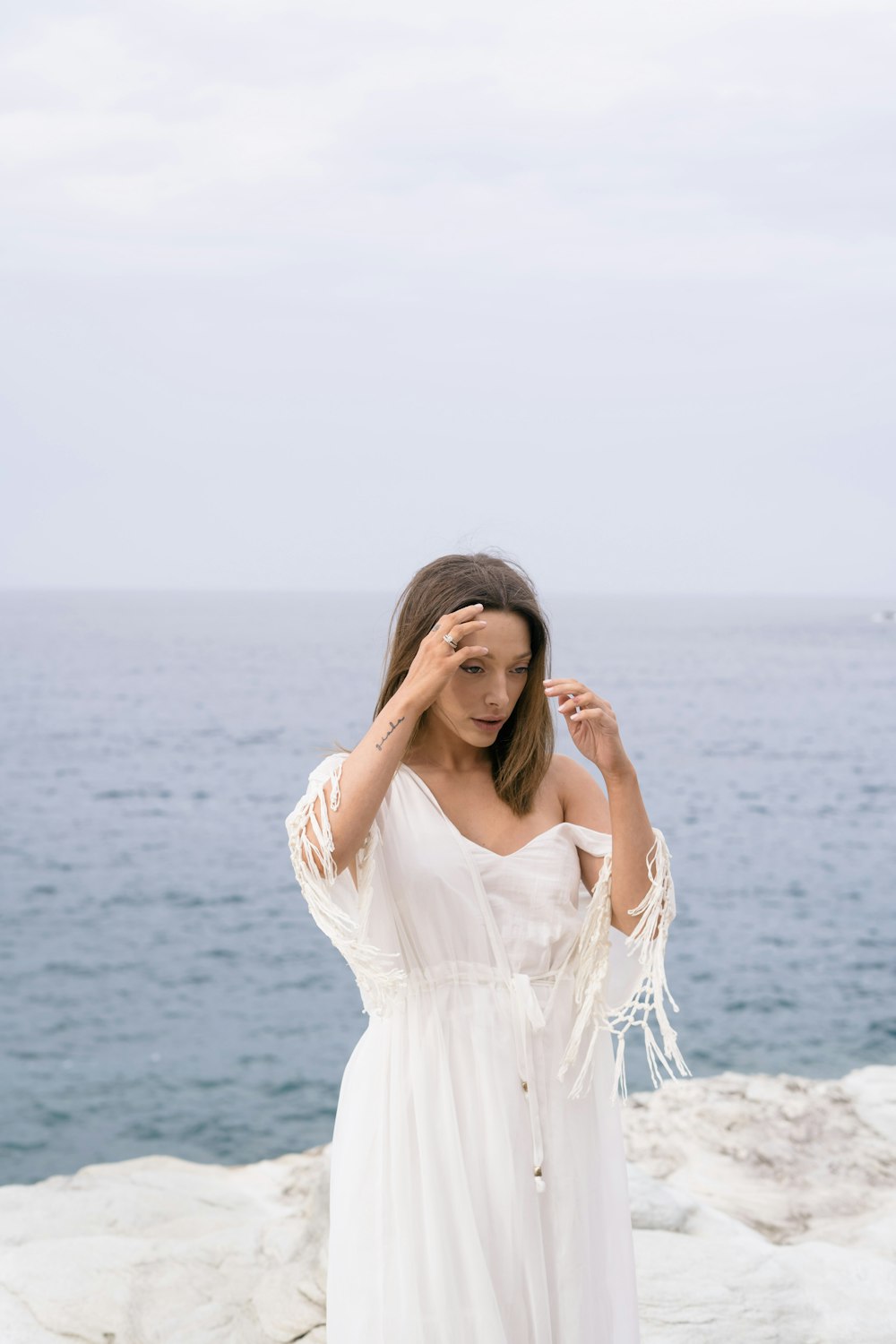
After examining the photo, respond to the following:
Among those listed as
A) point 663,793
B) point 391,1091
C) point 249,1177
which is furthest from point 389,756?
point 663,793

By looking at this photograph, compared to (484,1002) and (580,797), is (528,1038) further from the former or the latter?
(580,797)

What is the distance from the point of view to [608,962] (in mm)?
3510

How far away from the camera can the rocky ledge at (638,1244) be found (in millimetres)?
5305

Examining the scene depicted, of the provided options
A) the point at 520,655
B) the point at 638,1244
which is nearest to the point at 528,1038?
the point at 520,655

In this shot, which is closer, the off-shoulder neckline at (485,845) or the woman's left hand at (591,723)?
the woman's left hand at (591,723)

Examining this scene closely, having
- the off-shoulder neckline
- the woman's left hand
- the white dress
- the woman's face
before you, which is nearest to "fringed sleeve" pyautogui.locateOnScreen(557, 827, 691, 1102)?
the white dress

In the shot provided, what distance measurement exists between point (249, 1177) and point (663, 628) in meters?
152

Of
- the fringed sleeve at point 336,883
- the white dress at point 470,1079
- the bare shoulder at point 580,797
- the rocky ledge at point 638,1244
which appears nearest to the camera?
the fringed sleeve at point 336,883

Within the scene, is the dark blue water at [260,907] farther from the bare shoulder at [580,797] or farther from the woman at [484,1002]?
the bare shoulder at [580,797]

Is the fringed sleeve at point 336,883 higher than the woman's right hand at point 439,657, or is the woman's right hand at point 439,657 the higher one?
the woman's right hand at point 439,657

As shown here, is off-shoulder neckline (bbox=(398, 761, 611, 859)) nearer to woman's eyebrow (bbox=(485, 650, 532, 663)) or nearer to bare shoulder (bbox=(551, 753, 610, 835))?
bare shoulder (bbox=(551, 753, 610, 835))

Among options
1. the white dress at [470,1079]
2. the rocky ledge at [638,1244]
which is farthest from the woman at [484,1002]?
the rocky ledge at [638,1244]

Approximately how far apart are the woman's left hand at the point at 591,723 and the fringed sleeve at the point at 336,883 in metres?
0.58

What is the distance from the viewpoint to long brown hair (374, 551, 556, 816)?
3.42 metres
